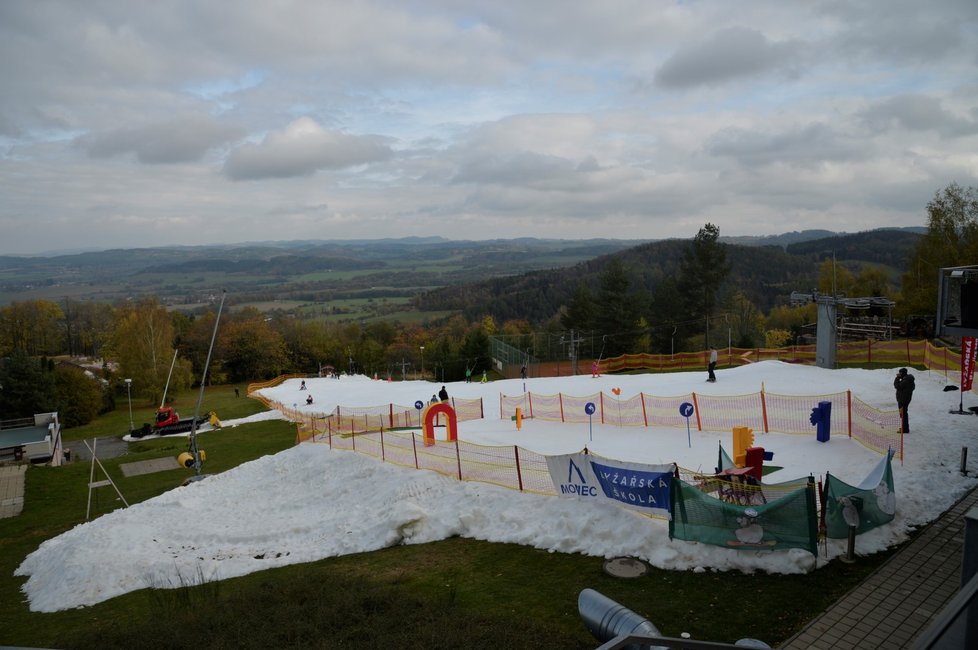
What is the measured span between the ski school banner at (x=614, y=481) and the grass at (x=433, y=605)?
159cm

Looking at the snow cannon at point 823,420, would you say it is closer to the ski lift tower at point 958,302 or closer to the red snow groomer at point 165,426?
the ski lift tower at point 958,302

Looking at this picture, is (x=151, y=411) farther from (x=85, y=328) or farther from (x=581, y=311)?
(x=85, y=328)

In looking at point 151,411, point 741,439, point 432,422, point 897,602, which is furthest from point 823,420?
point 151,411

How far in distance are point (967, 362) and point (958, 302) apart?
6.52m

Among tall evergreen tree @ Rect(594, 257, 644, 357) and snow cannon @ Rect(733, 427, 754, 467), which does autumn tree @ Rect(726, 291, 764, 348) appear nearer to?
tall evergreen tree @ Rect(594, 257, 644, 357)

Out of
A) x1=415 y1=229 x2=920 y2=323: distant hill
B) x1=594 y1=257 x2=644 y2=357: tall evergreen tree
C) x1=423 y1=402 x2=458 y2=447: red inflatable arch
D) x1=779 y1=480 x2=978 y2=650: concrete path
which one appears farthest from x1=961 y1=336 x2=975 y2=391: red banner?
x1=415 y1=229 x2=920 y2=323: distant hill

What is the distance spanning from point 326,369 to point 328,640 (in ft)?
232

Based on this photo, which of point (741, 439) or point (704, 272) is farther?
point (704, 272)

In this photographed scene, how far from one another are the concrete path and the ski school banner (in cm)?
353

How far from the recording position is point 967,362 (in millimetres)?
18344

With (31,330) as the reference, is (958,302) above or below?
above

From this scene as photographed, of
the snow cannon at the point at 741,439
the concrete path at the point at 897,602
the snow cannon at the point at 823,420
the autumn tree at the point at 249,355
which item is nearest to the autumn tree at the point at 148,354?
the autumn tree at the point at 249,355

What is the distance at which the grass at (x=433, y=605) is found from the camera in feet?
28.6

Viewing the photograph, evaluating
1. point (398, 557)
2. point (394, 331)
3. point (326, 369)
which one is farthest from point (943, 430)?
point (394, 331)
